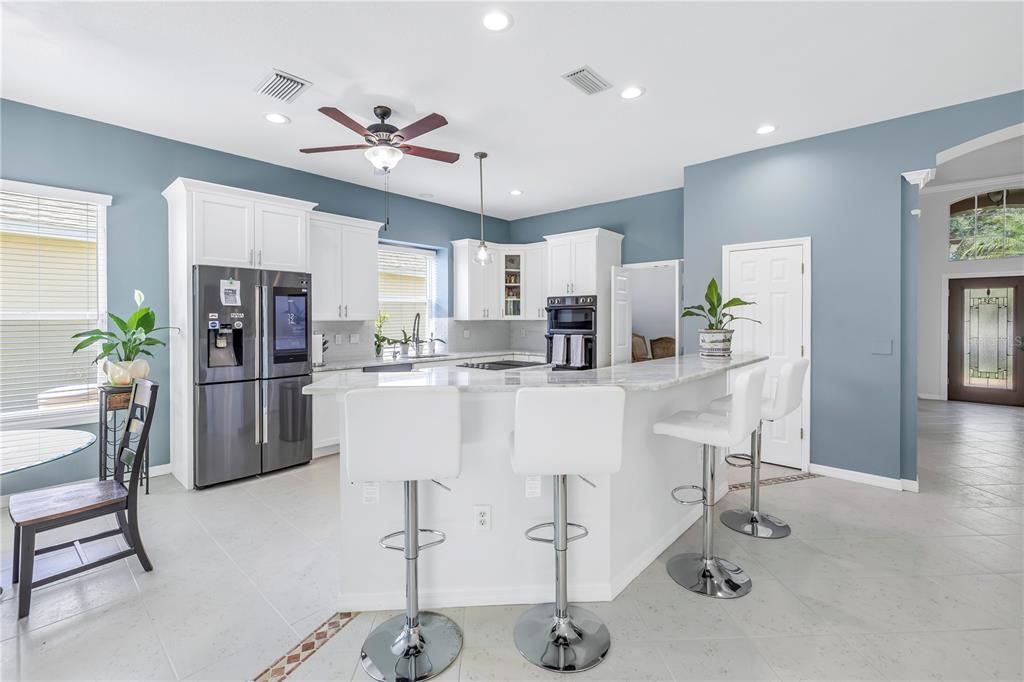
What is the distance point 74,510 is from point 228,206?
8.43 feet

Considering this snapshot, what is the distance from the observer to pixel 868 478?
12.5 ft

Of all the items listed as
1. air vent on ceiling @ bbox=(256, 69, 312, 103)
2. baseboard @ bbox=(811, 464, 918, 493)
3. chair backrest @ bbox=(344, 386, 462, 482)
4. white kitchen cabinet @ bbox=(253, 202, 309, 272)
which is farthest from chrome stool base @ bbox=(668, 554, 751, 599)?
white kitchen cabinet @ bbox=(253, 202, 309, 272)

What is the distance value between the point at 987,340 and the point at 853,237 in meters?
5.37

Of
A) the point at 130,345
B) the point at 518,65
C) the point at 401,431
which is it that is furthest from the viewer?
the point at 130,345

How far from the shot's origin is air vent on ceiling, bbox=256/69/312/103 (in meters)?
2.93

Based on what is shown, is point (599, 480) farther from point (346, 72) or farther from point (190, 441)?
point (190, 441)

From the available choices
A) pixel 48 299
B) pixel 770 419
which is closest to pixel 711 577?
pixel 770 419

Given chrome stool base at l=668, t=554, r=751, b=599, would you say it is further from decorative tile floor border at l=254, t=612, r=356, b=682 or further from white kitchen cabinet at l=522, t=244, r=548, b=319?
white kitchen cabinet at l=522, t=244, r=548, b=319

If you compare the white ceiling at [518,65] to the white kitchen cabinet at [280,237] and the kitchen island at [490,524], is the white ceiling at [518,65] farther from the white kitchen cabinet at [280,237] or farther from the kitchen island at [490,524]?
the kitchen island at [490,524]

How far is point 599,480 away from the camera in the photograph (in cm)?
222

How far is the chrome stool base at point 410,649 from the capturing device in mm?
1775

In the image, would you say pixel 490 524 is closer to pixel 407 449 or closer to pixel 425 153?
pixel 407 449

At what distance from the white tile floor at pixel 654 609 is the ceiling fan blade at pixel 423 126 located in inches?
96.9

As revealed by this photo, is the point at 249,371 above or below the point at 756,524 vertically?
above
